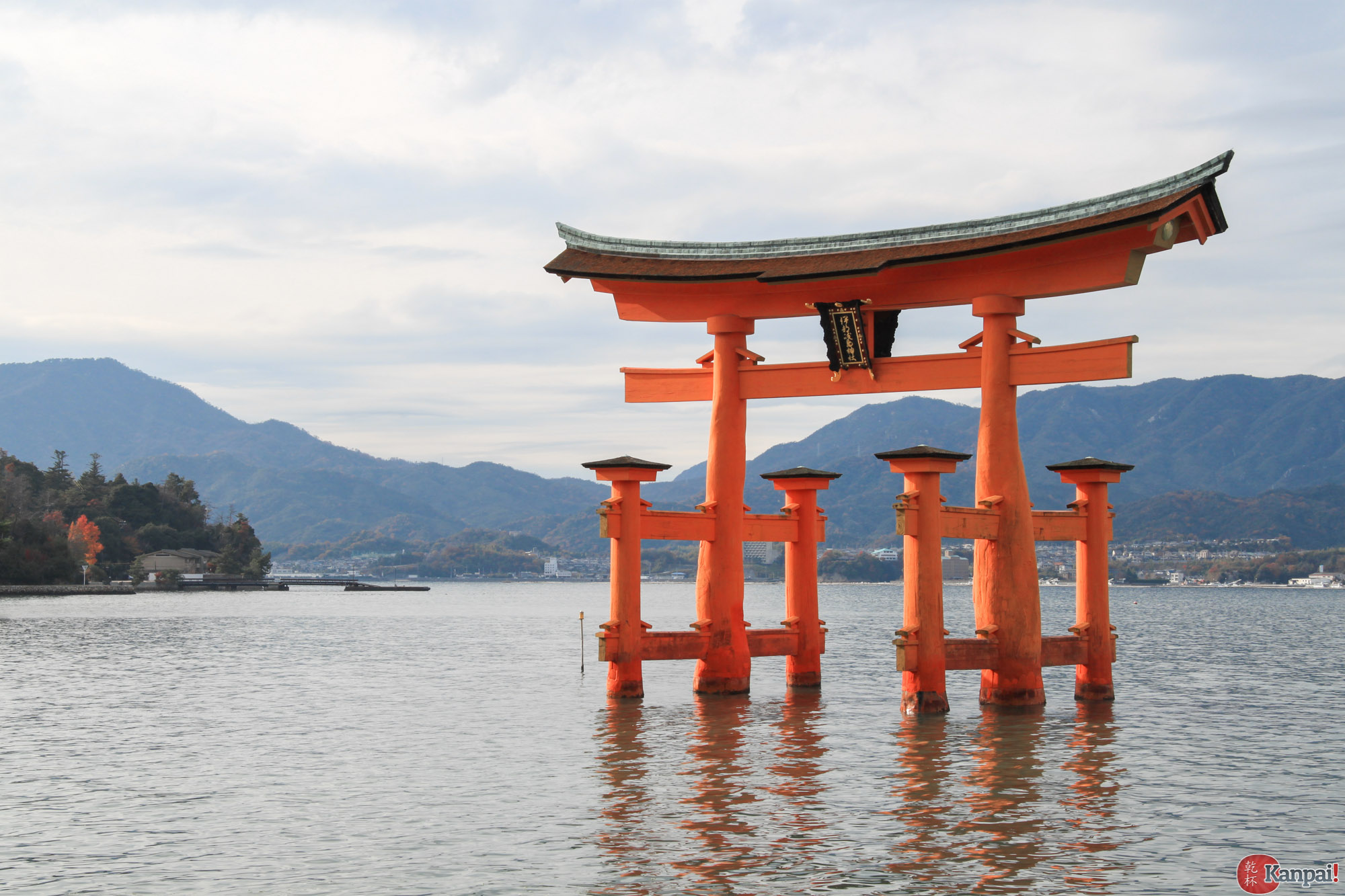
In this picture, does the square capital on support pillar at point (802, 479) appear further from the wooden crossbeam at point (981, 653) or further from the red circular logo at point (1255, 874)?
the red circular logo at point (1255, 874)

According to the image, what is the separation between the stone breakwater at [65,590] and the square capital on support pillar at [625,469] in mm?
90332

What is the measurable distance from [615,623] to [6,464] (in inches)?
4753

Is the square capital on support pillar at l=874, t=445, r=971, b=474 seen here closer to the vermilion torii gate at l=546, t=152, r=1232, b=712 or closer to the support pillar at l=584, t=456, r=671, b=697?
the vermilion torii gate at l=546, t=152, r=1232, b=712

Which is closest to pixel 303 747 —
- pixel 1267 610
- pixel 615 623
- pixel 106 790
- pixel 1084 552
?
pixel 106 790

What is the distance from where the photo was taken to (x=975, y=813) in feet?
46.4

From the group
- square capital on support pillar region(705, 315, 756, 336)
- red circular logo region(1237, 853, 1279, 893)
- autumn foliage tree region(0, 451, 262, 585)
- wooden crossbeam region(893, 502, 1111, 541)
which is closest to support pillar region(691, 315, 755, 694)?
square capital on support pillar region(705, 315, 756, 336)

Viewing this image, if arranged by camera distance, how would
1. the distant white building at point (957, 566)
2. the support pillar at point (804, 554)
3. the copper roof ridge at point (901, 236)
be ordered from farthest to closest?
the distant white building at point (957, 566) < the support pillar at point (804, 554) < the copper roof ridge at point (901, 236)

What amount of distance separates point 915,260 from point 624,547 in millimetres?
7336

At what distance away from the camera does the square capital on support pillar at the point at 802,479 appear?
24547 millimetres

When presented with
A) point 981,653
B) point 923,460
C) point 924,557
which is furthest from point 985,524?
point 981,653

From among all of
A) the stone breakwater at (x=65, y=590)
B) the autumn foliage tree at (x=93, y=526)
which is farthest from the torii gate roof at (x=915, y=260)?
the stone breakwater at (x=65, y=590)

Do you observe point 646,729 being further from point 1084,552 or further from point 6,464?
point 6,464

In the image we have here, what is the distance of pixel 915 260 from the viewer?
21.1 m

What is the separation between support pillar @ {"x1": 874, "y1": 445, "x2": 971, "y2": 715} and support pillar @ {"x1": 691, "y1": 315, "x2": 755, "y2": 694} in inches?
152
